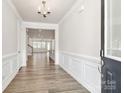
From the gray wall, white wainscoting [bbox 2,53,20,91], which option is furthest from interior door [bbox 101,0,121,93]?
white wainscoting [bbox 2,53,20,91]

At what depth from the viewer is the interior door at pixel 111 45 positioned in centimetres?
138

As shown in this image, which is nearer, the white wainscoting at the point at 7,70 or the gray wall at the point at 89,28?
the gray wall at the point at 89,28

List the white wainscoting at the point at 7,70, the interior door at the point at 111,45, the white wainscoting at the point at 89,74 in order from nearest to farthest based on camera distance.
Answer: the interior door at the point at 111,45, the white wainscoting at the point at 89,74, the white wainscoting at the point at 7,70

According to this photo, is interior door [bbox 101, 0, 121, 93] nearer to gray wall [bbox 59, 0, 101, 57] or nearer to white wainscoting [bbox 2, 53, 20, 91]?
gray wall [bbox 59, 0, 101, 57]

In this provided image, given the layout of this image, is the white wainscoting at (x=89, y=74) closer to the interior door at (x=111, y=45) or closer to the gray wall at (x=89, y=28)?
the gray wall at (x=89, y=28)

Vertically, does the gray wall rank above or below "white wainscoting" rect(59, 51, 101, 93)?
above

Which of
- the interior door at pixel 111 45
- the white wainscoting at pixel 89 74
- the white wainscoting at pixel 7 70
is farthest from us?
the white wainscoting at pixel 7 70

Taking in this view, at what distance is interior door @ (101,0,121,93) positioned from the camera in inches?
54.4

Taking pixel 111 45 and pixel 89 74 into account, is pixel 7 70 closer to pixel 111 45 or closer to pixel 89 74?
pixel 89 74

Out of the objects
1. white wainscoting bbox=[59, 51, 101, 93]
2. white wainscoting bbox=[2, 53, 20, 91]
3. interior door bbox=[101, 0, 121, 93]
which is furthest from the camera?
white wainscoting bbox=[2, 53, 20, 91]

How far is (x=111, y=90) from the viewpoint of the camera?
4.87 feet

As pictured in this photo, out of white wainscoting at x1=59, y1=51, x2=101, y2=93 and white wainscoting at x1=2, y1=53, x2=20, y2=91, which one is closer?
white wainscoting at x1=59, y1=51, x2=101, y2=93

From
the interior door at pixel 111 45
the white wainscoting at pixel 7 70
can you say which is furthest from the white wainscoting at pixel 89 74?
the white wainscoting at pixel 7 70

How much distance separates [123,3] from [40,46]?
1815cm
